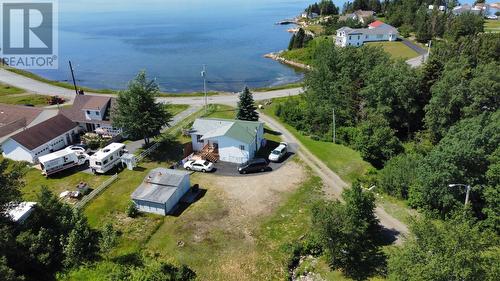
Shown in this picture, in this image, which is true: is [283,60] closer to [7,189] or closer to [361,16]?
[361,16]

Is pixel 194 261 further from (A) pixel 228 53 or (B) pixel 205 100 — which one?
(A) pixel 228 53

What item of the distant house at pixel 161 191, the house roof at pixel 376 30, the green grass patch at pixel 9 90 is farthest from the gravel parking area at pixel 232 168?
the house roof at pixel 376 30

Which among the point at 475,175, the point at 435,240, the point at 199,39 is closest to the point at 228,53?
the point at 199,39

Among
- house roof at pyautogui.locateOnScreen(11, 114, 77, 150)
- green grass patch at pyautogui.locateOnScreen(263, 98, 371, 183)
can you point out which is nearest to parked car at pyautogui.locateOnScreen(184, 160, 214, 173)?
green grass patch at pyautogui.locateOnScreen(263, 98, 371, 183)

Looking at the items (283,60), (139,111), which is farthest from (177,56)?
(139,111)

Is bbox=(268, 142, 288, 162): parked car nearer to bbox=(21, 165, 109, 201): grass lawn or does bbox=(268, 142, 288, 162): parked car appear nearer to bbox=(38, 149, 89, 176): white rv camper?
bbox=(21, 165, 109, 201): grass lawn

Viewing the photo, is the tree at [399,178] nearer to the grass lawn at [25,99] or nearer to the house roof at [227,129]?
the house roof at [227,129]
